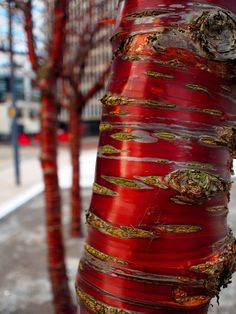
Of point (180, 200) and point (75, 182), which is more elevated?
point (180, 200)

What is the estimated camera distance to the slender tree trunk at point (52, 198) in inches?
103

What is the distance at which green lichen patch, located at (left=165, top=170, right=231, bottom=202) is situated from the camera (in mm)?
1018

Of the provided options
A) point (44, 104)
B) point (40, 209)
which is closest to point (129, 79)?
point (44, 104)

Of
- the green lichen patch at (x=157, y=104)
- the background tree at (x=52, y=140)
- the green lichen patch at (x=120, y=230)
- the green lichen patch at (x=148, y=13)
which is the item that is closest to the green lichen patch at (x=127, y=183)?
the green lichen patch at (x=120, y=230)

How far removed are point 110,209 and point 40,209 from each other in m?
7.58

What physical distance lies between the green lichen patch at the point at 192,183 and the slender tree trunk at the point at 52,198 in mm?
1731

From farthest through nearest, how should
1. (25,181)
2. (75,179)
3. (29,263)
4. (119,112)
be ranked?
(25,181) → (75,179) → (29,263) → (119,112)

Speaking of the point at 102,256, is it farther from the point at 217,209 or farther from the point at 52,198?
the point at 52,198

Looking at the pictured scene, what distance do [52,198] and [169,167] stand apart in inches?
71.8

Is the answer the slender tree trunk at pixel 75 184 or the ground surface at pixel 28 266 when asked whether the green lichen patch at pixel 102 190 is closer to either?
the ground surface at pixel 28 266

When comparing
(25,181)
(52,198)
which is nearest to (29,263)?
(52,198)

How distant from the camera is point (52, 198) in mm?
2738

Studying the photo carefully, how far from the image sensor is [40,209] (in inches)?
332

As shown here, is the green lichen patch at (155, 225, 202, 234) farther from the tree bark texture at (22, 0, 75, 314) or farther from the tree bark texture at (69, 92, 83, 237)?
the tree bark texture at (69, 92, 83, 237)
